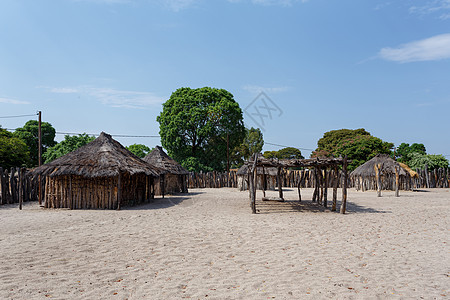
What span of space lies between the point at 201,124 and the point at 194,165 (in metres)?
4.35

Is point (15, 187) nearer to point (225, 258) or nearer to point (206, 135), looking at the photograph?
point (225, 258)

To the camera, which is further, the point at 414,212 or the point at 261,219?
the point at 414,212

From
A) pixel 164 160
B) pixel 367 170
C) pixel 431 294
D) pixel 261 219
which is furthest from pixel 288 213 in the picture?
pixel 367 170

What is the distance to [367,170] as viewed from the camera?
A: 25.5 metres

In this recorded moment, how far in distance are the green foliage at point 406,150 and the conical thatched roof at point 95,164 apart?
39506mm

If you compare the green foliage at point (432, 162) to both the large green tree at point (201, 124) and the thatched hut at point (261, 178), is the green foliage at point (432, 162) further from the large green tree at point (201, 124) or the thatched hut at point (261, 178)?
the large green tree at point (201, 124)

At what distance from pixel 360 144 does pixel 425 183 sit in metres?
7.76

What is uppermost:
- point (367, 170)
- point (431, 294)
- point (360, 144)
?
point (360, 144)

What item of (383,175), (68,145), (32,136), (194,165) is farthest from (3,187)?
(32,136)

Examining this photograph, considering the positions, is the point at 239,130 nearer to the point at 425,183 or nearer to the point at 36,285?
the point at 425,183

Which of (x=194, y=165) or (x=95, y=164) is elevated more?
(x=194, y=165)

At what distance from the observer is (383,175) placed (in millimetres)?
25953

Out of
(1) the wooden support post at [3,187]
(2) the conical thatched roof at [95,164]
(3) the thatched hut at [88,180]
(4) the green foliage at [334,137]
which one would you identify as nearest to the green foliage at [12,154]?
(1) the wooden support post at [3,187]

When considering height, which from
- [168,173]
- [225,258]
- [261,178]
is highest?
[168,173]
